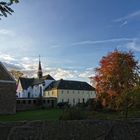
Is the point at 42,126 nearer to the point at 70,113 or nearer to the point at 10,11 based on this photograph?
the point at 10,11

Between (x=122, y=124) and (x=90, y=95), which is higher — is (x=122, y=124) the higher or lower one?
the lower one

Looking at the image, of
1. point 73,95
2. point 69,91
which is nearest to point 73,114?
point 69,91

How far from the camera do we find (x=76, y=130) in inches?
426

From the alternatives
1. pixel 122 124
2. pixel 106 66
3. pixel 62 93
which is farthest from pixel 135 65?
pixel 62 93

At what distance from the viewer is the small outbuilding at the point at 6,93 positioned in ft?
158

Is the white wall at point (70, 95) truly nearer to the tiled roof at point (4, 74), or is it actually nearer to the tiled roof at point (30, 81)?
the tiled roof at point (30, 81)

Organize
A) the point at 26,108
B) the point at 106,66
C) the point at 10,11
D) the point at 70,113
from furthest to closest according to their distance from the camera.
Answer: the point at 26,108, the point at 106,66, the point at 70,113, the point at 10,11

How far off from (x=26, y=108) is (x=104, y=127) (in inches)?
2296

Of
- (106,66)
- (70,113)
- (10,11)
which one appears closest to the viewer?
(10,11)

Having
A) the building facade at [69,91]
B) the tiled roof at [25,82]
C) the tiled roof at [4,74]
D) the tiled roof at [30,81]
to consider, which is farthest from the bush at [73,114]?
the tiled roof at [25,82]

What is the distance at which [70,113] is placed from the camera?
57.1 feet

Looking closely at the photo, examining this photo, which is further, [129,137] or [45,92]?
[45,92]

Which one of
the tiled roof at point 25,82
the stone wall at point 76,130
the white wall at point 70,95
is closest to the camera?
the stone wall at point 76,130

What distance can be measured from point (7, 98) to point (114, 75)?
16282 millimetres
